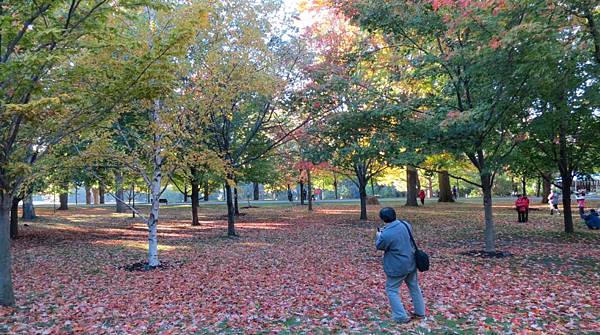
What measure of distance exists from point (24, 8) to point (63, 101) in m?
1.37

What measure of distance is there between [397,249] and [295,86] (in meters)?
10.8

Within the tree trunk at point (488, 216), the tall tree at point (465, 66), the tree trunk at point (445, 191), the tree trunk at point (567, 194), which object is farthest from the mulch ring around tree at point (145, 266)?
the tree trunk at point (445, 191)

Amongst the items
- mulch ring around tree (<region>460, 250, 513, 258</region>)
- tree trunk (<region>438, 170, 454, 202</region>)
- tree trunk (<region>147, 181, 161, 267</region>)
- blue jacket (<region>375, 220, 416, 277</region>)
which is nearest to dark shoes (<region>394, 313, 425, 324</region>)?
blue jacket (<region>375, 220, 416, 277</region>)

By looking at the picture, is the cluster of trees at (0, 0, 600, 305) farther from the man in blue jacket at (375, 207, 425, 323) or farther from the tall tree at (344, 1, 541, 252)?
the man in blue jacket at (375, 207, 425, 323)

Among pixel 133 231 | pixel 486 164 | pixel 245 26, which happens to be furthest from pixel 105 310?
pixel 133 231

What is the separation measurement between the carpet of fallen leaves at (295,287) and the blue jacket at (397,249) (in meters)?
0.74

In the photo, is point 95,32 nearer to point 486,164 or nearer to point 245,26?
point 245,26

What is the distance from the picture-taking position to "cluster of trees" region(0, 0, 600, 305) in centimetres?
679

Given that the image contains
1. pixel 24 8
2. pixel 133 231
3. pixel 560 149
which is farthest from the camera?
pixel 133 231

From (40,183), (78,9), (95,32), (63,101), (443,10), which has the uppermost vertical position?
(443,10)

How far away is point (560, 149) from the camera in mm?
12883

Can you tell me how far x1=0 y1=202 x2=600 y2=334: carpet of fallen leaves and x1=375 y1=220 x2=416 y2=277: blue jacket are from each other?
2.44 feet

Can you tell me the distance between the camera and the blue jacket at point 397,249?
5535 mm

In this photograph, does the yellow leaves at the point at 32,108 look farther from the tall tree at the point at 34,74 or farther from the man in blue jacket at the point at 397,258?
the man in blue jacket at the point at 397,258
